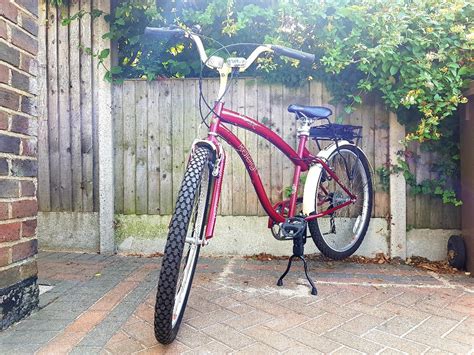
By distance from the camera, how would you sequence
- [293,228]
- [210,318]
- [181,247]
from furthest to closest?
[293,228]
[210,318]
[181,247]

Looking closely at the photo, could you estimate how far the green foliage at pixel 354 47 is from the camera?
8.59 ft

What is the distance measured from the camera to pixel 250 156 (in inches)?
95.0

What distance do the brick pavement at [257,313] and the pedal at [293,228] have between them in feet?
1.18

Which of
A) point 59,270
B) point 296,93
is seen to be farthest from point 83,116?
point 296,93

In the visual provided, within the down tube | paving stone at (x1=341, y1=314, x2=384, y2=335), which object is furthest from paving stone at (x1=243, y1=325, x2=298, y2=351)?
the down tube

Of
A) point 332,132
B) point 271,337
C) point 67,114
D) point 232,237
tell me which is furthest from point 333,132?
point 67,114

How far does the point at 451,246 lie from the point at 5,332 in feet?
9.96

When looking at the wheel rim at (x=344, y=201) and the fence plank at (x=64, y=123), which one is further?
the fence plank at (x=64, y=123)

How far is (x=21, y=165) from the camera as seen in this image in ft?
6.01

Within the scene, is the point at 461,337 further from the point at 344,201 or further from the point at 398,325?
the point at 344,201

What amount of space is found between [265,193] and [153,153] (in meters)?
1.24

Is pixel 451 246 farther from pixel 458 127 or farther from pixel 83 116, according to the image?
pixel 83 116

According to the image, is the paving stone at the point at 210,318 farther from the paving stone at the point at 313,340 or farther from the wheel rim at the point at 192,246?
the paving stone at the point at 313,340

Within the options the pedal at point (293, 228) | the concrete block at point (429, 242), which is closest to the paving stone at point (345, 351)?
the pedal at point (293, 228)
